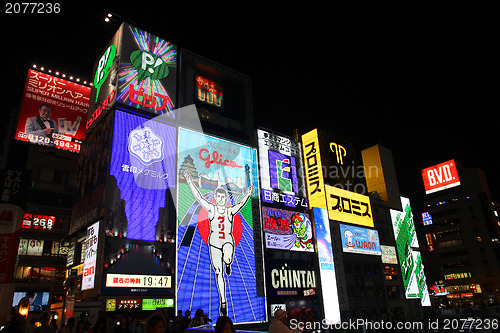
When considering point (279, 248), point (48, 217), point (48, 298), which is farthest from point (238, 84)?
point (48, 298)

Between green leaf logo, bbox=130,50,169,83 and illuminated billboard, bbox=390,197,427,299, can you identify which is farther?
illuminated billboard, bbox=390,197,427,299

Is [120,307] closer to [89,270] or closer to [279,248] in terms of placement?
[89,270]

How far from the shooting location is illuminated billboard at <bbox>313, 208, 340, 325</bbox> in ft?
101

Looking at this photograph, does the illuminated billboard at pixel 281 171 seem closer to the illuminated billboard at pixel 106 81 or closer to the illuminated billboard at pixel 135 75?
the illuminated billboard at pixel 135 75

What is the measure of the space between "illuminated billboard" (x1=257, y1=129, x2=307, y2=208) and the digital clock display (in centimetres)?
1135

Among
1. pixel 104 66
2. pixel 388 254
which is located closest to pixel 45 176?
pixel 104 66

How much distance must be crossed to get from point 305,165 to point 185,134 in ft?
47.2

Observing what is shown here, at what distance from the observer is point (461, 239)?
81250mm

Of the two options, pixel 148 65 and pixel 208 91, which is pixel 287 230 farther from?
pixel 148 65

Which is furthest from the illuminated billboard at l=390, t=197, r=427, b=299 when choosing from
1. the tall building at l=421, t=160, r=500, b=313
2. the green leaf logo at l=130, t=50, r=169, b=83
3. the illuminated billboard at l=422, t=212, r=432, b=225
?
the illuminated billboard at l=422, t=212, r=432, b=225

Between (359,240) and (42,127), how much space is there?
33.4 meters

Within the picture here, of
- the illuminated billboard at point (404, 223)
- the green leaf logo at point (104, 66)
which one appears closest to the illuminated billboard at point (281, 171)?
the green leaf logo at point (104, 66)

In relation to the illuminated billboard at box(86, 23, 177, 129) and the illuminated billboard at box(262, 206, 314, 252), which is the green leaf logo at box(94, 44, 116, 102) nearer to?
the illuminated billboard at box(86, 23, 177, 129)

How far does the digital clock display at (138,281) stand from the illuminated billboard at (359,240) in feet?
66.4
